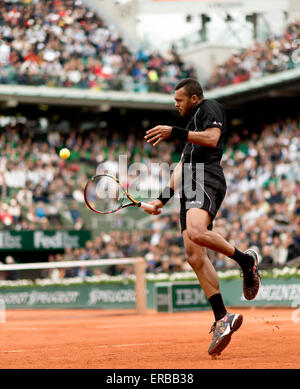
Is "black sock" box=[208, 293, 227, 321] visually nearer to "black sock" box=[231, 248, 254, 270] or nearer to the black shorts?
"black sock" box=[231, 248, 254, 270]

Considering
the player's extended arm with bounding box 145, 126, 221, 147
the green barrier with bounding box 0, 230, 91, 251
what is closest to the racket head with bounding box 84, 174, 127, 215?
the player's extended arm with bounding box 145, 126, 221, 147

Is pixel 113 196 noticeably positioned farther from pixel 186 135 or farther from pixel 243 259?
pixel 186 135

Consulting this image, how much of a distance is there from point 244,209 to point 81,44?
1003cm

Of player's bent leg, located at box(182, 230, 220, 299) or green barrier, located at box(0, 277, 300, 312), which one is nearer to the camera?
player's bent leg, located at box(182, 230, 220, 299)

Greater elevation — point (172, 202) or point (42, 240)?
point (42, 240)

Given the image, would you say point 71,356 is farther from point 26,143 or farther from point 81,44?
point 81,44

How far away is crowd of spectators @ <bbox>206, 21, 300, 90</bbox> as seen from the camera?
26.3 meters

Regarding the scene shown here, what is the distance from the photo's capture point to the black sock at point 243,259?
7891 millimetres

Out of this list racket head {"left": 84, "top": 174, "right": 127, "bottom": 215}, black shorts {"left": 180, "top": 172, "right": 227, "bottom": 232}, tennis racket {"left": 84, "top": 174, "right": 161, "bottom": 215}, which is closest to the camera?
black shorts {"left": 180, "top": 172, "right": 227, "bottom": 232}

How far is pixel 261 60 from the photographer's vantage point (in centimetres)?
2800

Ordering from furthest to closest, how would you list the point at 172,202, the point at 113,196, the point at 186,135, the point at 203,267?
the point at 172,202 → the point at 113,196 → the point at 203,267 → the point at 186,135

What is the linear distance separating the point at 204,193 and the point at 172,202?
822 inches

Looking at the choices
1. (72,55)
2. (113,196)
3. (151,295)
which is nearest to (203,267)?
(113,196)

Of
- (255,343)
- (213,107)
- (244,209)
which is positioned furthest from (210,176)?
(244,209)
